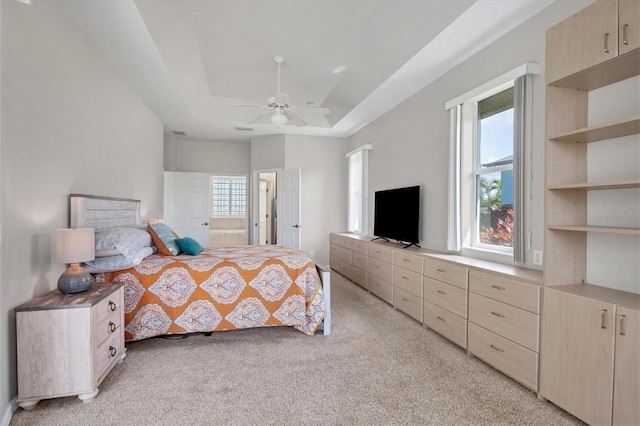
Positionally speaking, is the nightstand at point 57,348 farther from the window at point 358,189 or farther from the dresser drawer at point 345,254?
the window at point 358,189

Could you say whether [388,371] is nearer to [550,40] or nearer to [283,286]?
[283,286]

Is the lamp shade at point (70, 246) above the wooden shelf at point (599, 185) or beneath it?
beneath

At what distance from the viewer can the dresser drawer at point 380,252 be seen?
161 inches

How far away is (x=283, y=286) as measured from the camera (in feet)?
10.3

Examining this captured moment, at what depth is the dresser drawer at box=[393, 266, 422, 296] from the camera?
136 inches

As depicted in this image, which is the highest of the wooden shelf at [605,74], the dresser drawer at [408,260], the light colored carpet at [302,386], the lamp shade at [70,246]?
the wooden shelf at [605,74]

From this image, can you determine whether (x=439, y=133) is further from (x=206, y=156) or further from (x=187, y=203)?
(x=206, y=156)

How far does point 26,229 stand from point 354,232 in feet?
16.3

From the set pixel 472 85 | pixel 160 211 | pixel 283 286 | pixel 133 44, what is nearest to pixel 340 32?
pixel 472 85

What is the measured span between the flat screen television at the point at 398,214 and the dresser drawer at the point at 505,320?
1416 mm

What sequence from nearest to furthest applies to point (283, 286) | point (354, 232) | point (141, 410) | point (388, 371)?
point (141, 410) < point (388, 371) < point (283, 286) < point (354, 232)

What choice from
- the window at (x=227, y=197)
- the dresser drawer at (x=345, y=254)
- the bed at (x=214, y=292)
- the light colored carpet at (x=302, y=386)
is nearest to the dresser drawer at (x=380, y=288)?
the dresser drawer at (x=345, y=254)

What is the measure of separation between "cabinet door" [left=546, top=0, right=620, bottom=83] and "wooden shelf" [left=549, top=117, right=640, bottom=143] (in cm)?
36

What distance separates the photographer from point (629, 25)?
162 cm
